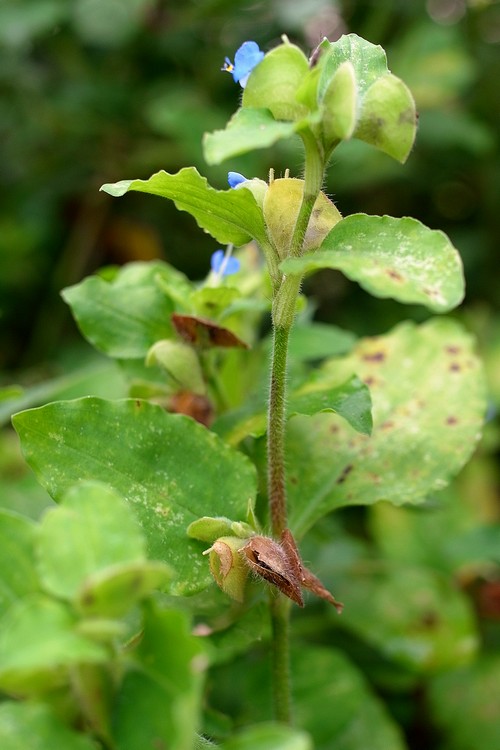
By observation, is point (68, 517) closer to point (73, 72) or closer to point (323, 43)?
point (323, 43)

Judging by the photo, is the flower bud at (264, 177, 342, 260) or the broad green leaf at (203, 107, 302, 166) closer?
the broad green leaf at (203, 107, 302, 166)

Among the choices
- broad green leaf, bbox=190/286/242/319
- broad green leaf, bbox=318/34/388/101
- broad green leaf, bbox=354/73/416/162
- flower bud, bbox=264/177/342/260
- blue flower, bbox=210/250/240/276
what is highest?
broad green leaf, bbox=318/34/388/101

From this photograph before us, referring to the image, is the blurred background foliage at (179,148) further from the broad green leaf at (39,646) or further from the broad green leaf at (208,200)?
the broad green leaf at (39,646)

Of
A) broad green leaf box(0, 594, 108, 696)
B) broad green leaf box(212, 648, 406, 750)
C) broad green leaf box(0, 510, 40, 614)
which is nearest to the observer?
broad green leaf box(0, 594, 108, 696)

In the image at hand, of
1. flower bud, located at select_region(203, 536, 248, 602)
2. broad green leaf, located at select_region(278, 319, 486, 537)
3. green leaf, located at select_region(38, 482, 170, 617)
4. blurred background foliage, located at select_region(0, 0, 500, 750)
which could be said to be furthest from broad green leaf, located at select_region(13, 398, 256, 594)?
blurred background foliage, located at select_region(0, 0, 500, 750)

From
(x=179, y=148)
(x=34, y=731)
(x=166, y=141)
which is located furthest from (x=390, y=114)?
(x=166, y=141)

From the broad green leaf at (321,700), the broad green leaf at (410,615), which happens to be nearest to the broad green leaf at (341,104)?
the broad green leaf at (321,700)

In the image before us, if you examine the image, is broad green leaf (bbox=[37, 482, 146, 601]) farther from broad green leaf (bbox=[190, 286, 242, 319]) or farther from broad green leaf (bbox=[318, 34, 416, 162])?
broad green leaf (bbox=[190, 286, 242, 319])

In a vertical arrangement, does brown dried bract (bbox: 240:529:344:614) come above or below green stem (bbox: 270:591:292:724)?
above
